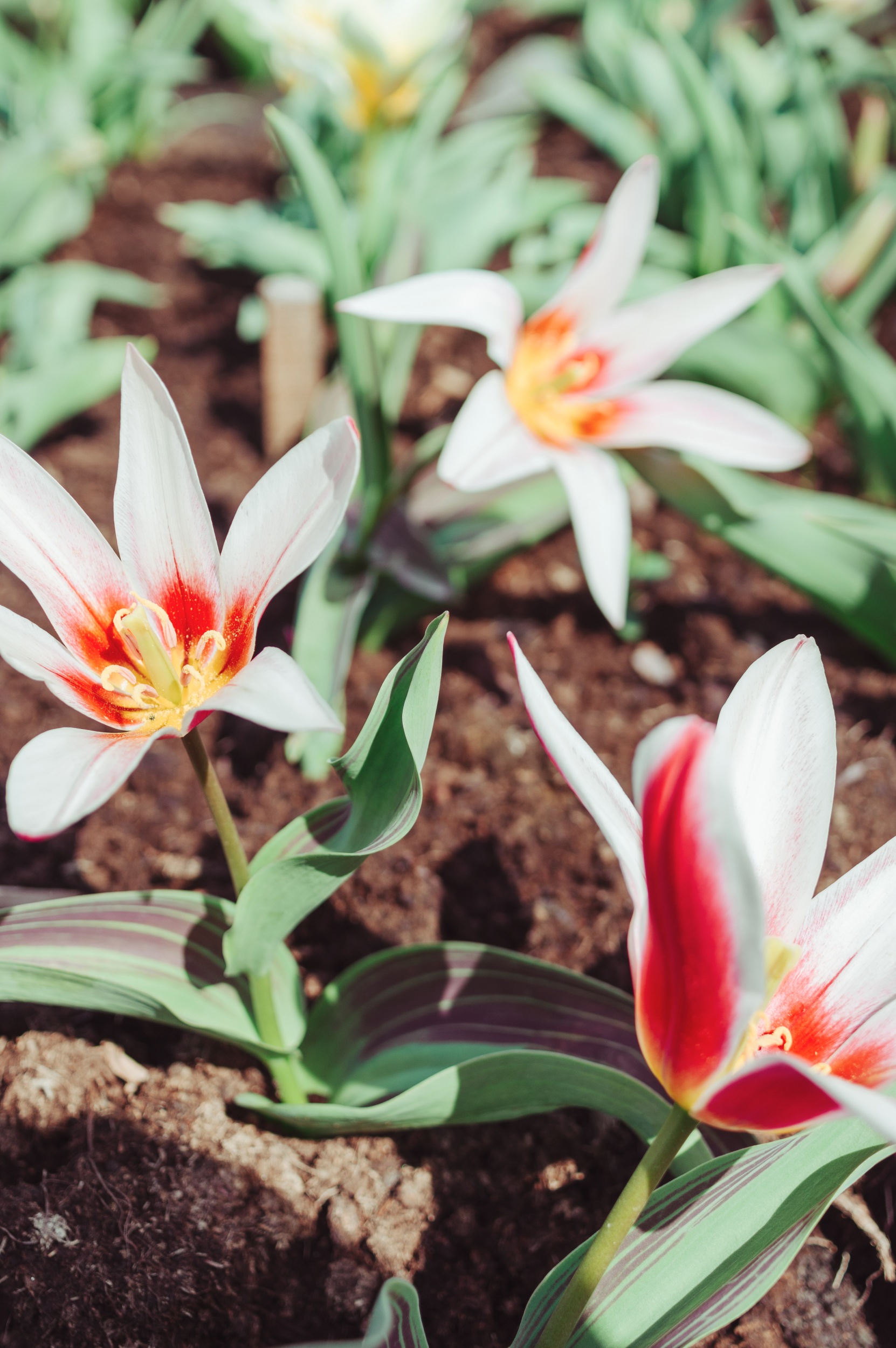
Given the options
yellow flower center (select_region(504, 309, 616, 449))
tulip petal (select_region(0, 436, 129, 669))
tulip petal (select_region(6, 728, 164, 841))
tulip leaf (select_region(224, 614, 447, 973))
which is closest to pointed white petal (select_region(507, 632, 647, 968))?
tulip leaf (select_region(224, 614, 447, 973))

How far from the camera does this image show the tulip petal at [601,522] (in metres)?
1.06

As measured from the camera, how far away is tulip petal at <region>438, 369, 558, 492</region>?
3.39ft

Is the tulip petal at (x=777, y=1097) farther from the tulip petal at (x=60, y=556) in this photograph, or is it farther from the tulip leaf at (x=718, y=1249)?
the tulip petal at (x=60, y=556)

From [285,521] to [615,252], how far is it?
737mm

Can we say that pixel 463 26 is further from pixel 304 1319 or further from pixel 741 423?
pixel 304 1319

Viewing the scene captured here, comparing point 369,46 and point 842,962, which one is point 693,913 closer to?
point 842,962

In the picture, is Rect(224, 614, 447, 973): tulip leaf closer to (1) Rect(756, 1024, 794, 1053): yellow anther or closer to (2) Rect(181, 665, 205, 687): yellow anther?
(2) Rect(181, 665, 205, 687): yellow anther

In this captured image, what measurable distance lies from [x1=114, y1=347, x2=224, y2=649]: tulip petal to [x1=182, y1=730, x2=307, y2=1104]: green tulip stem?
108mm

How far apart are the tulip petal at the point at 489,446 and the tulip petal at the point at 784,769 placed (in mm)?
440

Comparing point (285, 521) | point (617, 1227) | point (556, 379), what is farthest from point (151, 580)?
point (556, 379)

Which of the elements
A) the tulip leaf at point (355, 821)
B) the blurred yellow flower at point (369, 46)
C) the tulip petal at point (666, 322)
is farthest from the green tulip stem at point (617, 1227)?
the blurred yellow flower at point (369, 46)

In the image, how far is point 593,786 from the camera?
0.59 m

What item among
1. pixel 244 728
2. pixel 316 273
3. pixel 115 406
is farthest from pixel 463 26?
pixel 244 728

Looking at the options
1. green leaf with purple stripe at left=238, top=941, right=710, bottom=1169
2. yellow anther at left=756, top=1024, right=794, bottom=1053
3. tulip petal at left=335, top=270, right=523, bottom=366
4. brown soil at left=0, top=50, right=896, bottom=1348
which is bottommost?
brown soil at left=0, top=50, right=896, bottom=1348
